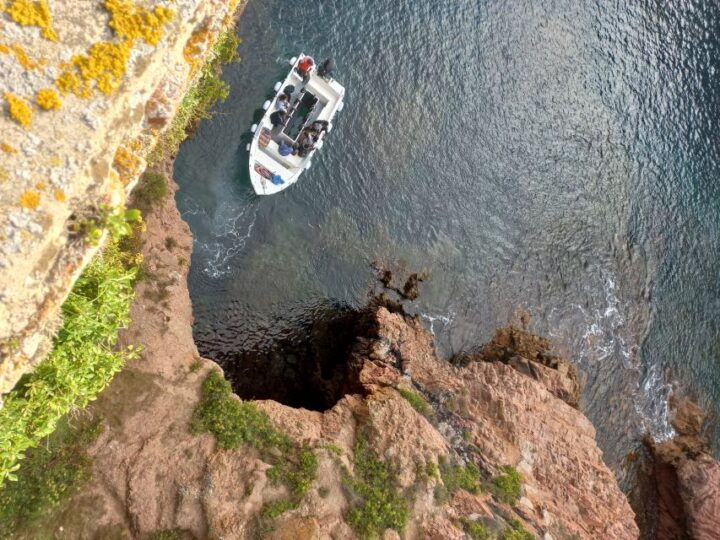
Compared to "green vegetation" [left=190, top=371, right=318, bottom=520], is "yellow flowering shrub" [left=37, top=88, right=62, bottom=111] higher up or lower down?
higher up

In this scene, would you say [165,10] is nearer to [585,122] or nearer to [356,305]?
[356,305]

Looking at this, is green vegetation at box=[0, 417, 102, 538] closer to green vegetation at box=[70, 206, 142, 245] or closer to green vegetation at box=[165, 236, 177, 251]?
green vegetation at box=[165, 236, 177, 251]

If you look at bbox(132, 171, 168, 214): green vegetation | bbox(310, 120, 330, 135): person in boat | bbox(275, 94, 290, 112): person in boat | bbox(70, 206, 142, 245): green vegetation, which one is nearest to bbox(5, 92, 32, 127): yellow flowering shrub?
bbox(70, 206, 142, 245): green vegetation

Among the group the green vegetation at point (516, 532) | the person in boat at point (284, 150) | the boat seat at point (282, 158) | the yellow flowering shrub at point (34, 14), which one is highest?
the yellow flowering shrub at point (34, 14)

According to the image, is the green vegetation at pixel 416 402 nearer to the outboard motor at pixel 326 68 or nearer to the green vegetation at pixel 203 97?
the green vegetation at pixel 203 97

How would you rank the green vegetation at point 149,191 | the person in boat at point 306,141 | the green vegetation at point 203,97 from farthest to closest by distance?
the person in boat at point 306,141 → the green vegetation at point 149,191 → the green vegetation at point 203,97

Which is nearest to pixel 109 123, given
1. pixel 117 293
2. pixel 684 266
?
pixel 117 293

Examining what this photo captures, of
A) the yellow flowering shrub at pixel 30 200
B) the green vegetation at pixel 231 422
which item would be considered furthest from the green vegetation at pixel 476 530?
the yellow flowering shrub at pixel 30 200

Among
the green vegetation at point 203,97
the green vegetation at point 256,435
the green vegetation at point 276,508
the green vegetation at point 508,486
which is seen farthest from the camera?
the green vegetation at point 508,486
